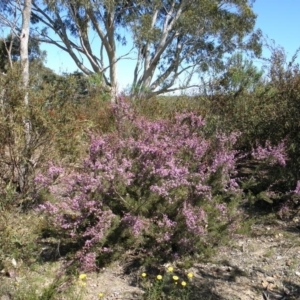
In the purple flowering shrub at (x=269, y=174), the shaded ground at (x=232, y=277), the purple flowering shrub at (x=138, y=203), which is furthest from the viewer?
the purple flowering shrub at (x=269, y=174)

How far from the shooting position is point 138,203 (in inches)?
134

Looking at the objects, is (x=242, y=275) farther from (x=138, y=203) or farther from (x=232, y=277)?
(x=138, y=203)

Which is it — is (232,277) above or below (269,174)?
below

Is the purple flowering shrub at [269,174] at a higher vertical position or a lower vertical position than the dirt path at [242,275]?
higher

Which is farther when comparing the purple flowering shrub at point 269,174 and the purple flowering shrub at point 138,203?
the purple flowering shrub at point 269,174

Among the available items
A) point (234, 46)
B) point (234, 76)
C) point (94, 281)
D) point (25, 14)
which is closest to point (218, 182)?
point (94, 281)

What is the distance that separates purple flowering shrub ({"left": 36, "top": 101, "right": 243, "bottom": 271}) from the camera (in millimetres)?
3301

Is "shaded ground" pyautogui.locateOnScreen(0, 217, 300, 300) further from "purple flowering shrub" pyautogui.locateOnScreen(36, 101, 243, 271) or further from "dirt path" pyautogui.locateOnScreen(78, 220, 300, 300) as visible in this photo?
"purple flowering shrub" pyautogui.locateOnScreen(36, 101, 243, 271)

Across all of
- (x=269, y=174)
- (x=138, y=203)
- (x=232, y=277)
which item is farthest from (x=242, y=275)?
(x=269, y=174)

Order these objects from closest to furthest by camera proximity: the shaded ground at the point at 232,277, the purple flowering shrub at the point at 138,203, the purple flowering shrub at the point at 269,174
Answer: the shaded ground at the point at 232,277 → the purple flowering shrub at the point at 138,203 → the purple flowering shrub at the point at 269,174


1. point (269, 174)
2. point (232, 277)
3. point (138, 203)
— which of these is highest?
point (269, 174)

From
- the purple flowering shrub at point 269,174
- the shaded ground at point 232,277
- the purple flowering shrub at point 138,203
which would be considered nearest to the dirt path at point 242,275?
the shaded ground at point 232,277

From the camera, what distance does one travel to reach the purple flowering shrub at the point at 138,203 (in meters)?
3.30

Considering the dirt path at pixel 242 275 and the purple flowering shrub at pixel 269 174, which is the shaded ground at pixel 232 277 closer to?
the dirt path at pixel 242 275
